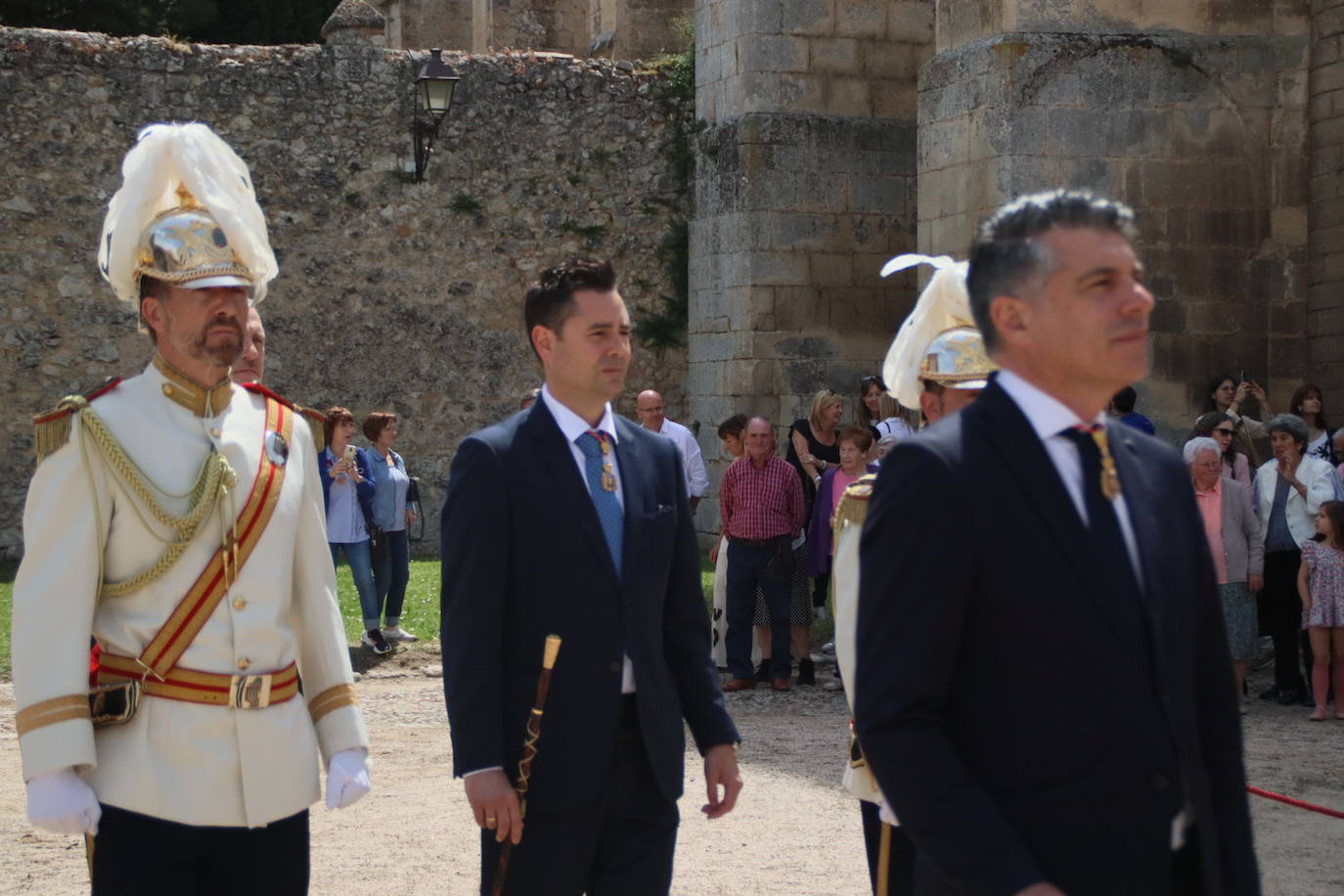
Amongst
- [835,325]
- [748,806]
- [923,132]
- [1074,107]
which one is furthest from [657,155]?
Answer: [748,806]

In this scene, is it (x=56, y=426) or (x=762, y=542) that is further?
(x=762, y=542)

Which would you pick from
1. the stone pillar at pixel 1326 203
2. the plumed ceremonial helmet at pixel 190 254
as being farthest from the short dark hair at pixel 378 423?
the plumed ceremonial helmet at pixel 190 254

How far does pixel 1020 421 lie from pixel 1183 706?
1.41 ft

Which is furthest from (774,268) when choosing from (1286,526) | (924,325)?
(924,325)

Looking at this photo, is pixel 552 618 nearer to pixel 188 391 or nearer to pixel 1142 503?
pixel 188 391

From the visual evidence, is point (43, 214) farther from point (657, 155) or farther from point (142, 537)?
point (142, 537)

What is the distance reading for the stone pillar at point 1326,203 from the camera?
11.5 m

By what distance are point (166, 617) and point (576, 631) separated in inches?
29.8

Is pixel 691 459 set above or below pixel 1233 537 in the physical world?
above

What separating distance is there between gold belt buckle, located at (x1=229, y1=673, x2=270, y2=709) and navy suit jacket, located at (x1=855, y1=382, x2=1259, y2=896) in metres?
1.31

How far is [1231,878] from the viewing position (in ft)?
7.62

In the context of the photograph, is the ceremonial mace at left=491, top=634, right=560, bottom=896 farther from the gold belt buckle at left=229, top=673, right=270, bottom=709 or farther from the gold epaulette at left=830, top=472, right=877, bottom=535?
the gold epaulette at left=830, top=472, right=877, bottom=535

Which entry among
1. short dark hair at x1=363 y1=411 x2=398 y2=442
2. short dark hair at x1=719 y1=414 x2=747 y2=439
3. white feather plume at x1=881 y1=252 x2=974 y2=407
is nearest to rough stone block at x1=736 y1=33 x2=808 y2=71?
short dark hair at x1=719 y1=414 x2=747 y2=439

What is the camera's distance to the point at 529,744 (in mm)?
3311
